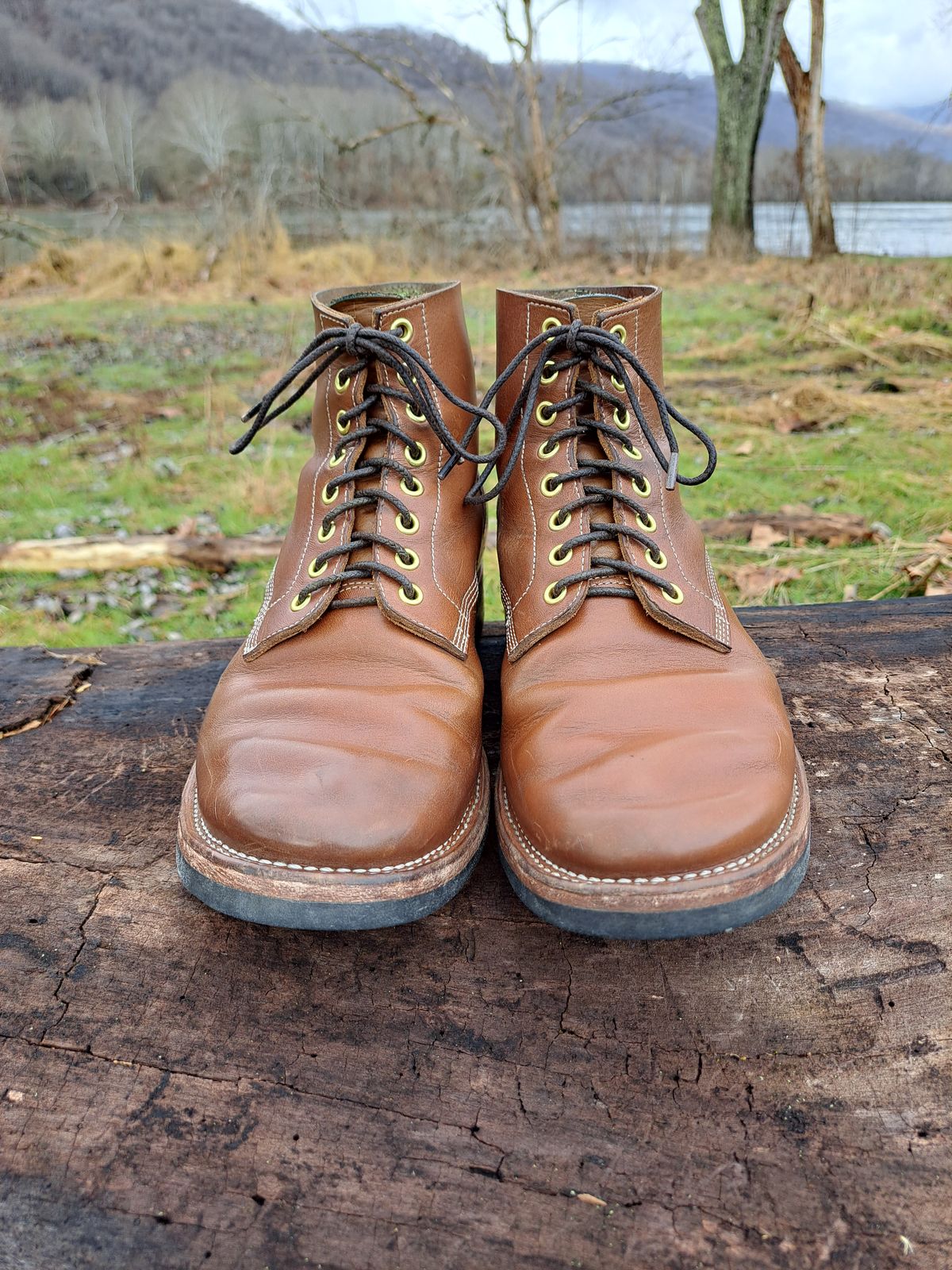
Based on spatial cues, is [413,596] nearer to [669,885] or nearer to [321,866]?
[321,866]

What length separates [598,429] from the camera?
5.81 feet

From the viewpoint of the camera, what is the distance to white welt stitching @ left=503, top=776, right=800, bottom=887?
4.01 ft

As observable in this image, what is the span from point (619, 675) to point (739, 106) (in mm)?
15206

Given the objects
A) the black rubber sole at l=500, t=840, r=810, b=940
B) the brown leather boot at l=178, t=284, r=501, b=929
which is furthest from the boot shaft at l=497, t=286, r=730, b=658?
the black rubber sole at l=500, t=840, r=810, b=940

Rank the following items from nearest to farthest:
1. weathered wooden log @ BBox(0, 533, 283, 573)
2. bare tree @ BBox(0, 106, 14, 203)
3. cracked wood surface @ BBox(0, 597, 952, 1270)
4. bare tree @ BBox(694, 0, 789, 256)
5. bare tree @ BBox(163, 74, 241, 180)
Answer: cracked wood surface @ BBox(0, 597, 952, 1270) < weathered wooden log @ BBox(0, 533, 283, 573) < bare tree @ BBox(694, 0, 789, 256) < bare tree @ BBox(0, 106, 14, 203) < bare tree @ BBox(163, 74, 241, 180)

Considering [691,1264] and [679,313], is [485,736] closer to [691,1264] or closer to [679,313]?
[691,1264]

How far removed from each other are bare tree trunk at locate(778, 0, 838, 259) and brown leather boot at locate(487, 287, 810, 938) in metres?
13.0

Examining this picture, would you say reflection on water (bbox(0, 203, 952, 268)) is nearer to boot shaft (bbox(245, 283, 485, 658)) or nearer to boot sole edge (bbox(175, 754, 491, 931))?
boot shaft (bbox(245, 283, 485, 658))

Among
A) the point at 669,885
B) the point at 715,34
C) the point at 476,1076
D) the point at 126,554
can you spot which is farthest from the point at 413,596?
the point at 715,34

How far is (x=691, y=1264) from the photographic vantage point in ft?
3.11

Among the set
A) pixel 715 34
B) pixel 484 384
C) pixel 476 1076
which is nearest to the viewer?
pixel 476 1076

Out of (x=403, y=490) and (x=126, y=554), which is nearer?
(x=403, y=490)

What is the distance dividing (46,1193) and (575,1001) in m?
0.74

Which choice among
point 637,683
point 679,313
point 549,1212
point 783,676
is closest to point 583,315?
point 637,683
